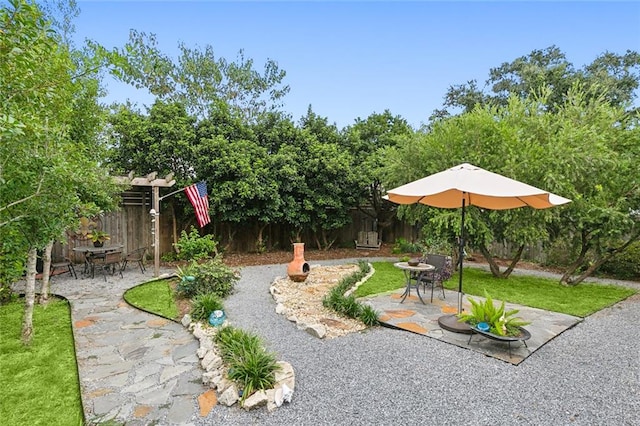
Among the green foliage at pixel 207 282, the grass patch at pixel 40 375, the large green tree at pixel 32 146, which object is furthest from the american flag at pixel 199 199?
the grass patch at pixel 40 375

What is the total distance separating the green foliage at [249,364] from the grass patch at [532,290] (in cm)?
321

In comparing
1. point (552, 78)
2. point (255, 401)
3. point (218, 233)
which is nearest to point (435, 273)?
point (255, 401)

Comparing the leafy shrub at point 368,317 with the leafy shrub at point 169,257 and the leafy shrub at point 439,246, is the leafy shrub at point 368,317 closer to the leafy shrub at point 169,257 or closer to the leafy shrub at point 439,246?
the leafy shrub at point 439,246

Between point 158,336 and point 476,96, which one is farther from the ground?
point 476,96

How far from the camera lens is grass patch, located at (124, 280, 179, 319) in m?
5.38

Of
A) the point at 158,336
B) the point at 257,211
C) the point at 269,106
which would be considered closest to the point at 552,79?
the point at 269,106

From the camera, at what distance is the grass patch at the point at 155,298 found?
212 inches

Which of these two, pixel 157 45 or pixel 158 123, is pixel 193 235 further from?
pixel 157 45

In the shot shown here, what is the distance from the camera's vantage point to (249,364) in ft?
10.1

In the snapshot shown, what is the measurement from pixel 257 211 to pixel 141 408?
297 inches

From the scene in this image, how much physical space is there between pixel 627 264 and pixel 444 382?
877 cm

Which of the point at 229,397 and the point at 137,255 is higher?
the point at 137,255

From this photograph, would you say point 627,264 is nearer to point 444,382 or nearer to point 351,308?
point 351,308

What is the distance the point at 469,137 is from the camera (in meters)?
7.53
